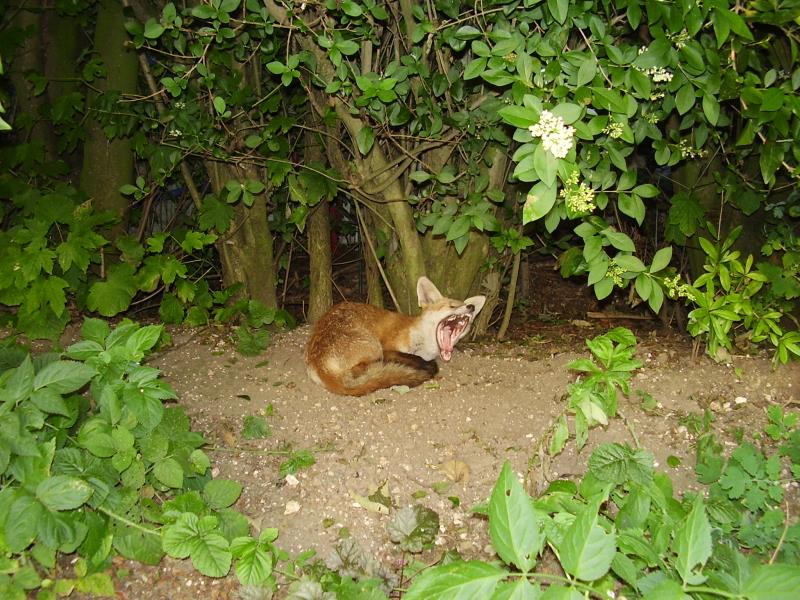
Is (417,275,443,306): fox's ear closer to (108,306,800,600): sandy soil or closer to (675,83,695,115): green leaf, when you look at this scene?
(108,306,800,600): sandy soil

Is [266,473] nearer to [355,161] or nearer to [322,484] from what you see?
[322,484]

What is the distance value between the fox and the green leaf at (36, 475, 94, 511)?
190 cm

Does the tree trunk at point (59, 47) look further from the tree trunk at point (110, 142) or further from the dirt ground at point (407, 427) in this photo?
the dirt ground at point (407, 427)

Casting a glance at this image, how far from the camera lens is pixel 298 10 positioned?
12.0ft

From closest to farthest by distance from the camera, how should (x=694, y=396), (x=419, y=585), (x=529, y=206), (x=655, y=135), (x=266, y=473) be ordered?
1. (x=419, y=585)
2. (x=529, y=206)
3. (x=655, y=135)
4. (x=266, y=473)
5. (x=694, y=396)

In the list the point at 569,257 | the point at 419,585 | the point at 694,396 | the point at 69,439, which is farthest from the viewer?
the point at 569,257

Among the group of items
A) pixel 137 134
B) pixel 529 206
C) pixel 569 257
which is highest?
pixel 137 134

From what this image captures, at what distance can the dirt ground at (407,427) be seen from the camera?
10.7 ft

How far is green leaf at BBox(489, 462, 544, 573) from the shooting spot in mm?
1758

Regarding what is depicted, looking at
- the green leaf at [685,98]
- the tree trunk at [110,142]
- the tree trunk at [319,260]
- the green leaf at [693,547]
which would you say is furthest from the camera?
the tree trunk at [319,260]

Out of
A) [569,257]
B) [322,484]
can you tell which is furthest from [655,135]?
→ [322,484]

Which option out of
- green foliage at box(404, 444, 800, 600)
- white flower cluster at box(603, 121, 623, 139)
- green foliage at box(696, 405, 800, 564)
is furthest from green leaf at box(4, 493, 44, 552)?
green foliage at box(696, 405, 800, 564)

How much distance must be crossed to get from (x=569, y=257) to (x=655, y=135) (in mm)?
1248

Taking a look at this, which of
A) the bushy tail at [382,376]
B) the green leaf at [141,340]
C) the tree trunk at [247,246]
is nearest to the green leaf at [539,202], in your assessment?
the green leaf at [141,340]
